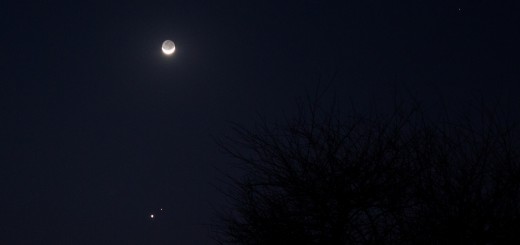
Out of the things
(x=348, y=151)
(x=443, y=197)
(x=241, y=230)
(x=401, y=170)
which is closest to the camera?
(x=443, y=197)

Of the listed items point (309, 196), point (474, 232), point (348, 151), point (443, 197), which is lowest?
point (474, 232)

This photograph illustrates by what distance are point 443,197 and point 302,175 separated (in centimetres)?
159

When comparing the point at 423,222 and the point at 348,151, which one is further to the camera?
the point at 348,151

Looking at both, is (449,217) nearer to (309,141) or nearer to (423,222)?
(423,222)

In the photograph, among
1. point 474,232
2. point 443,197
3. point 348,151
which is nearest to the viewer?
point 474,232

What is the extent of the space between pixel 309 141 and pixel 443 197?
5.73ft

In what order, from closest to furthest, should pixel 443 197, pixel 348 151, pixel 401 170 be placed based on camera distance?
1. pixel 443 197
2. pixel 401 170
3. pixel 348 151

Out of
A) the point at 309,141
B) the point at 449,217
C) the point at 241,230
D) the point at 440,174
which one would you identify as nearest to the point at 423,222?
the point at 449,217

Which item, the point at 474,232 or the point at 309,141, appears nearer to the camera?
the point at 474,232

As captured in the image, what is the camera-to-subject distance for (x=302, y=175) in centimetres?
609

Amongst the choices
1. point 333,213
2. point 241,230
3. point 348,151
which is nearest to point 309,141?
point 348,151

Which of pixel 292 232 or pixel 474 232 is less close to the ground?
pixel 292 232

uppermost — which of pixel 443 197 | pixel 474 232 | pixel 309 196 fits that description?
pixel 309 196

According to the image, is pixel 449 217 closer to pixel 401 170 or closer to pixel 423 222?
pixel 423 222
